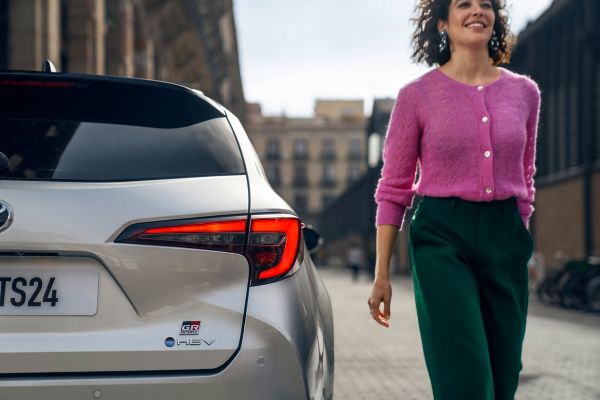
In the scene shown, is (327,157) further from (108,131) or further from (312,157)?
(108,131)

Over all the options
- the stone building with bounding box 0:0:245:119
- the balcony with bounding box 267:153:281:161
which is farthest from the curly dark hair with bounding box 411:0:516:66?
the balcony with bounding box 267:153:281:161

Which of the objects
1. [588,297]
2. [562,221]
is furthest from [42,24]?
[562,221]

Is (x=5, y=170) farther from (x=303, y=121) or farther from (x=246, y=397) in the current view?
(x=303, y=121)

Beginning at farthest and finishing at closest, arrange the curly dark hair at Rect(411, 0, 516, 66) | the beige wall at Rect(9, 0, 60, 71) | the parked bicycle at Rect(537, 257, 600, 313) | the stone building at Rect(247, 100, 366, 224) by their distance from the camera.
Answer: the stone building at Rect(247, 100, 366, 224) → the parked bicycle at Rect(537, 257, 600, 313) → the beige wall at Rect(9, 0, 60, 71) → the curly dark hair at Rect(411, 0, 516, 66)

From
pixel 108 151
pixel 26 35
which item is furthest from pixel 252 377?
pixel 26 35

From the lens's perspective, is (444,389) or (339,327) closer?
(444,389)

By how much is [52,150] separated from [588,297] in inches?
615

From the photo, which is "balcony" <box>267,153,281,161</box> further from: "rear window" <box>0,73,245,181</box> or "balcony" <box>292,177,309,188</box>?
"rear window" <box>0,73,245,181</box>

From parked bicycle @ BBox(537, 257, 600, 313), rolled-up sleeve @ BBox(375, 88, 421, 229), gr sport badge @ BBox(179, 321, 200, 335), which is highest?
rolled-up sleeve @ BBox(375, 88, 421, 229)

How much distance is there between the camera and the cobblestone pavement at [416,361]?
270 inches

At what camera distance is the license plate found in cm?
291

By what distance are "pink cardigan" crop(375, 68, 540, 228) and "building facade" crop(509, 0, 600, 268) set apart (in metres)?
19.8

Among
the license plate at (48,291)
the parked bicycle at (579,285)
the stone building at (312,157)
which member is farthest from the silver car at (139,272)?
the stone building at (312,157)

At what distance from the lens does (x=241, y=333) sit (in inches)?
118
